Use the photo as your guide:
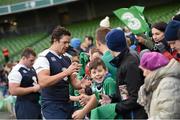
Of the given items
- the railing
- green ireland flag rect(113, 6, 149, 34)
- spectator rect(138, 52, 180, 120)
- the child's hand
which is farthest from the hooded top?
the railing

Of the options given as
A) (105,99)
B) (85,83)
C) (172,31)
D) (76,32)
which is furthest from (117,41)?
(76,32)

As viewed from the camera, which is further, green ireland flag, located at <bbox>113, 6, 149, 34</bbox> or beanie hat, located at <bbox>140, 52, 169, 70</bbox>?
green ireland flag, located at <bbox>113, 6, 149, 34</bbox>

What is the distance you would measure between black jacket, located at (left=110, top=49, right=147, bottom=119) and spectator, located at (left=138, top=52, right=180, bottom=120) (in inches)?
23.6

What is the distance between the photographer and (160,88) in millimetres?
3576

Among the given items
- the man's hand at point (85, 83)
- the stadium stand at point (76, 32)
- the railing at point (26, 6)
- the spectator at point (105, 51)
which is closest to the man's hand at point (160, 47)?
the spectator at point (105, 51)

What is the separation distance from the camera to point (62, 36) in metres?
5.88

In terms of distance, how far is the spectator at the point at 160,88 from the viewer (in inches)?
138

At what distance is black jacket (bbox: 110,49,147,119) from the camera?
14.9ft

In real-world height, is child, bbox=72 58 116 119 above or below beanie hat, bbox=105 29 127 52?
below

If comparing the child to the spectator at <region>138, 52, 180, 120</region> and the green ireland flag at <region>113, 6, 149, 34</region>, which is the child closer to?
the green ireland flag at <region>113, 6, 149, 34</region>

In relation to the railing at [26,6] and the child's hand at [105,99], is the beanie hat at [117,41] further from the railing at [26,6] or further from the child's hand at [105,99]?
the railing at [26,6]

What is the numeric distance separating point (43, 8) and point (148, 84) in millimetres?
26980

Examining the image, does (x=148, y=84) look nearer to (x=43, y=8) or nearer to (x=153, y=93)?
(x=153, y=93)

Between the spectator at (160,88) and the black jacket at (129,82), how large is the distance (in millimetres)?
600
